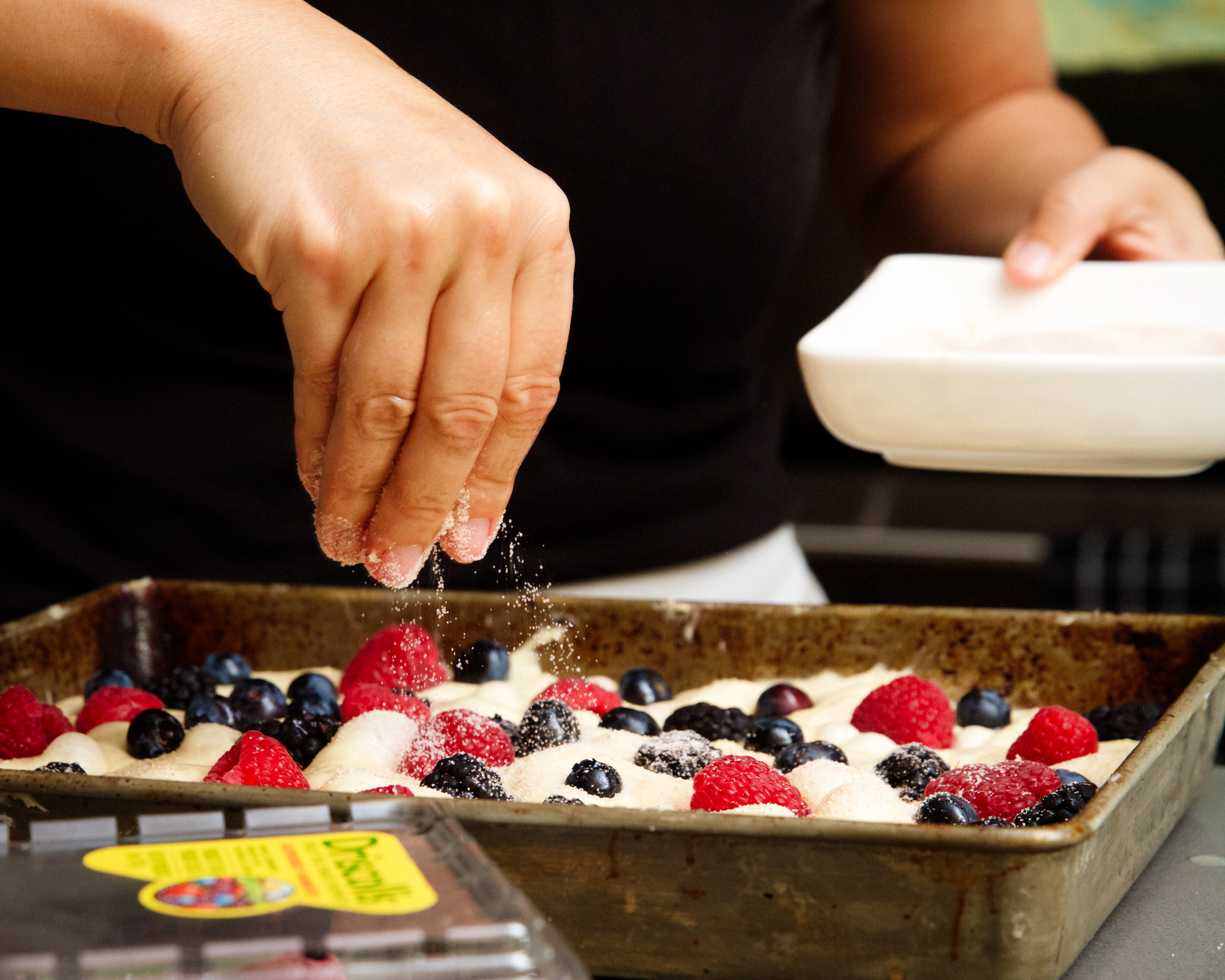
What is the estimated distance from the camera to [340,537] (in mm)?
657

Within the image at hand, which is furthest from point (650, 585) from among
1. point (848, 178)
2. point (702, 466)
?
point (848, 178)

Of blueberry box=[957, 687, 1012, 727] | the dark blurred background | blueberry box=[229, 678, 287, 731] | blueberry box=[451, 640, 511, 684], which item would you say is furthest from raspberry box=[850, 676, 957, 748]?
the dark blurred background

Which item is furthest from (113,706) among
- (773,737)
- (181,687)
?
(773,737)

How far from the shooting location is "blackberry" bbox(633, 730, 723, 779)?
0.74m

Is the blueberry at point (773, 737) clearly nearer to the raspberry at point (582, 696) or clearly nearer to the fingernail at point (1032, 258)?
the raspberry at point (582, 696)

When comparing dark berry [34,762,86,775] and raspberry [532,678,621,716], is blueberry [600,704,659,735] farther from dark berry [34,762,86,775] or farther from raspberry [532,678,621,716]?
dark berry [34,762,86,775]

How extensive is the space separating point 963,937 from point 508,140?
654 millimetres

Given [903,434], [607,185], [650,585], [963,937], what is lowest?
[650,585]

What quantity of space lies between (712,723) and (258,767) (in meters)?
0.29

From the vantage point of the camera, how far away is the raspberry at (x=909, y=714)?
0.84 metres

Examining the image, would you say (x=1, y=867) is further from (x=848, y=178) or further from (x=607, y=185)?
(x=848, y=178)

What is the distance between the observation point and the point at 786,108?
1089mm

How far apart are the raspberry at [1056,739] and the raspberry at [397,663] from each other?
1.29 feet

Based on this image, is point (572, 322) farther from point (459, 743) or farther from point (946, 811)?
point (946, 811)
